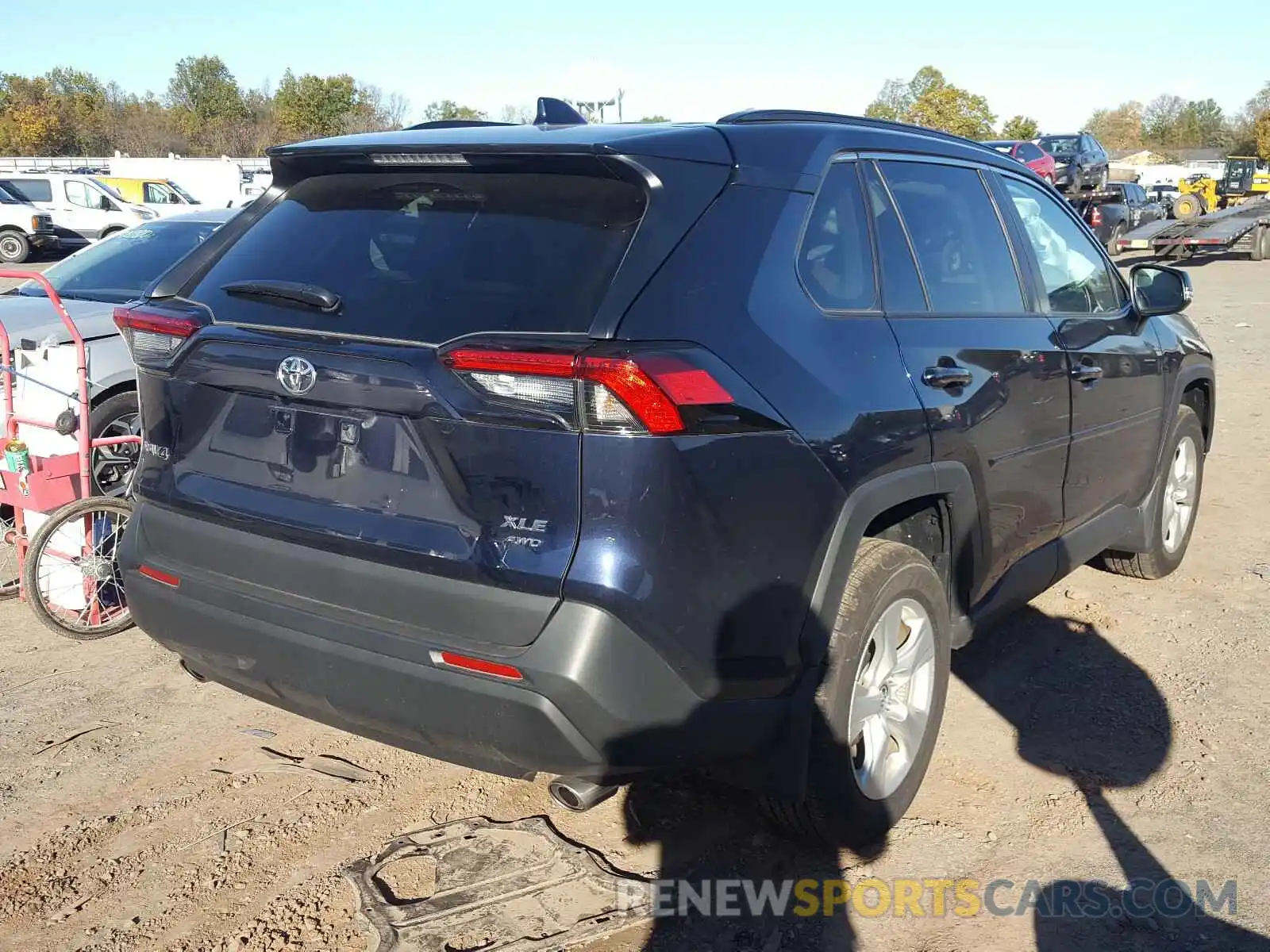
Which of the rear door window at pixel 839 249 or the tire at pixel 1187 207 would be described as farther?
the tire at pixel 1187 207

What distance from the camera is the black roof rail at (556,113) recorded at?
138 inches

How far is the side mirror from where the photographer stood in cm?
478

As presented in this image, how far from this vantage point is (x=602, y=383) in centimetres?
246

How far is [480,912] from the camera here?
9.77ft

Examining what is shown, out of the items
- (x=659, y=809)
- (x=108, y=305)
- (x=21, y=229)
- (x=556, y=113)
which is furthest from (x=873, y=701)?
(x=21, y=229)

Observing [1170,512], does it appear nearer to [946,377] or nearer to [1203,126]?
[946,377]

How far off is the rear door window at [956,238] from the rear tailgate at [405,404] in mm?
1027

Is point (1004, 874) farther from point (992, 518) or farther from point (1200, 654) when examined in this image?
point (1200, 654)

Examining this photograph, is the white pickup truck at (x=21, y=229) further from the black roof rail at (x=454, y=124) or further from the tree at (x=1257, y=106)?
the tree at (x=1257, y=106)

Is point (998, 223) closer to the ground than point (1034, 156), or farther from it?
closer to the ground

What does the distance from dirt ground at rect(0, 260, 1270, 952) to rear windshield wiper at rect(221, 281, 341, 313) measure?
1543mm

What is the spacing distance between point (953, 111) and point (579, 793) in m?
68.3

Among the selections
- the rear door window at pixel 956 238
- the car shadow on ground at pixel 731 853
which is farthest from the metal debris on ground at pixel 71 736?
the rear door window at pixel 956 238

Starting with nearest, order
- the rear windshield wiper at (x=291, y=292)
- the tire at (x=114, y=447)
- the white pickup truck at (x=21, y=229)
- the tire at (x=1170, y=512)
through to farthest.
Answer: the rear windshield wiper at (x=291, y=292) < the tire at (x=1170, y=512) < the tire at (x=114, y=447) < the white pickup truck at (x=21, y=229)
